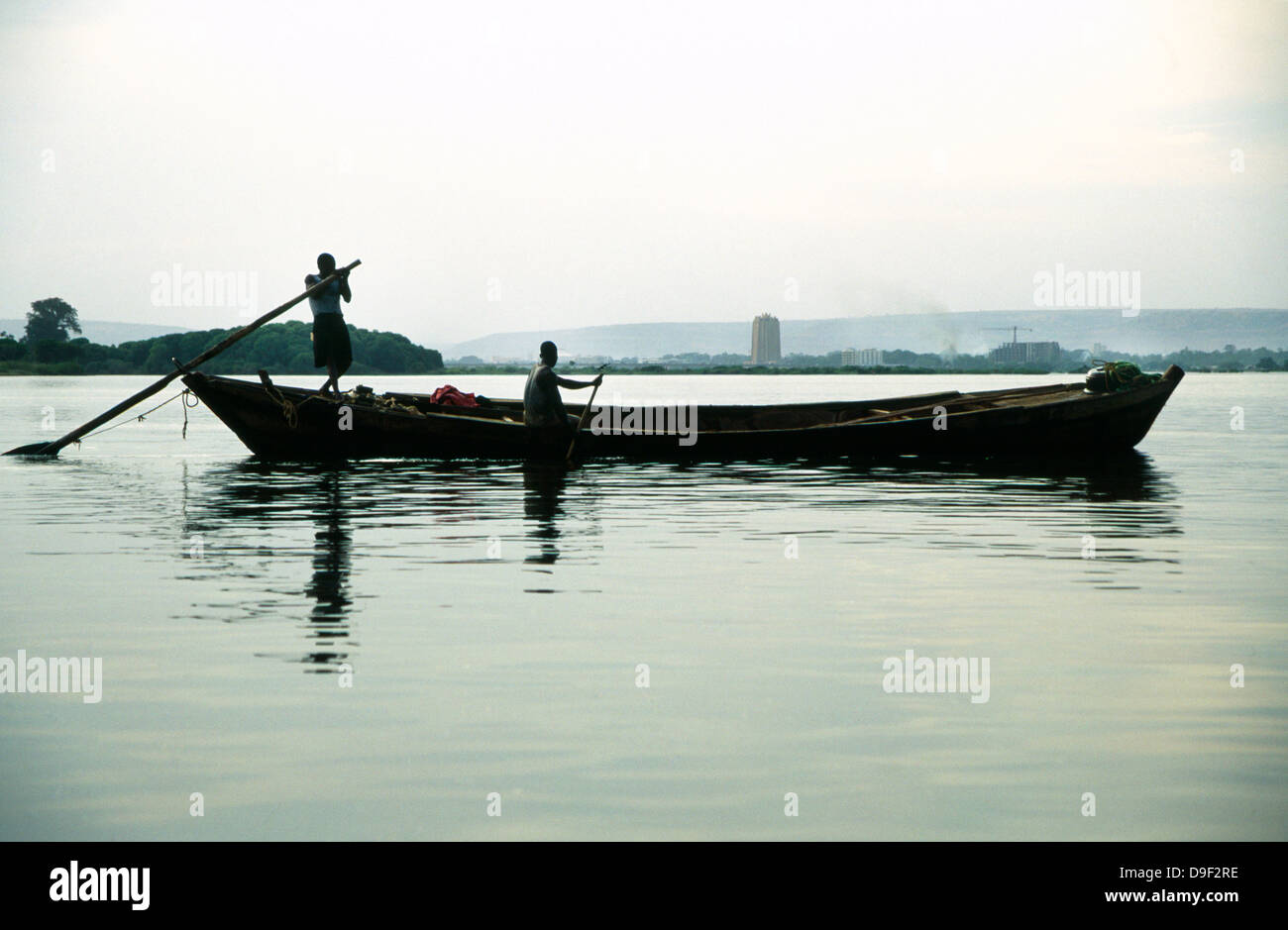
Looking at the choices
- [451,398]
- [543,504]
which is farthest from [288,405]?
[543,504]

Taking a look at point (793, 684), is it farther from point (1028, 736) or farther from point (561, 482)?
point (561, 482)

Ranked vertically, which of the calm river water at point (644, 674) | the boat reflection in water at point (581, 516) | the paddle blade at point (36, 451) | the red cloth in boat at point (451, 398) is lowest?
the calm river water at point (644, 674)

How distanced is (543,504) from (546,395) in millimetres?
4320

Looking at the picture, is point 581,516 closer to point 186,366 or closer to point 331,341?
point 331,341

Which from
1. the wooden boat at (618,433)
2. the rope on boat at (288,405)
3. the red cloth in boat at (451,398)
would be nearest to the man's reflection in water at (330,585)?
the wooden boat at (618,433)

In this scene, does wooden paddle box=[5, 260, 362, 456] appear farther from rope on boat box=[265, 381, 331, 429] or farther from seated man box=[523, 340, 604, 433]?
seated man box=[523, 340, 604, 433]

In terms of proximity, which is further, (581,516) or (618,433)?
(618,433)

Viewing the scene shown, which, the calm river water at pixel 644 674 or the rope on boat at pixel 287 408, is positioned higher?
the rope on boat at pixel 287 408

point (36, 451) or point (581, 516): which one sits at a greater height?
point (36, 451)

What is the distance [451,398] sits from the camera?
88.9 ft

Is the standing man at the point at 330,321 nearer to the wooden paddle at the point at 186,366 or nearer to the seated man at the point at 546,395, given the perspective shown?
the wooden paddle at the point at 186,366

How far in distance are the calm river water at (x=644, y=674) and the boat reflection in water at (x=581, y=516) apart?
0.10 metres

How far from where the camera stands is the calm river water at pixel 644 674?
6113 millimetres
